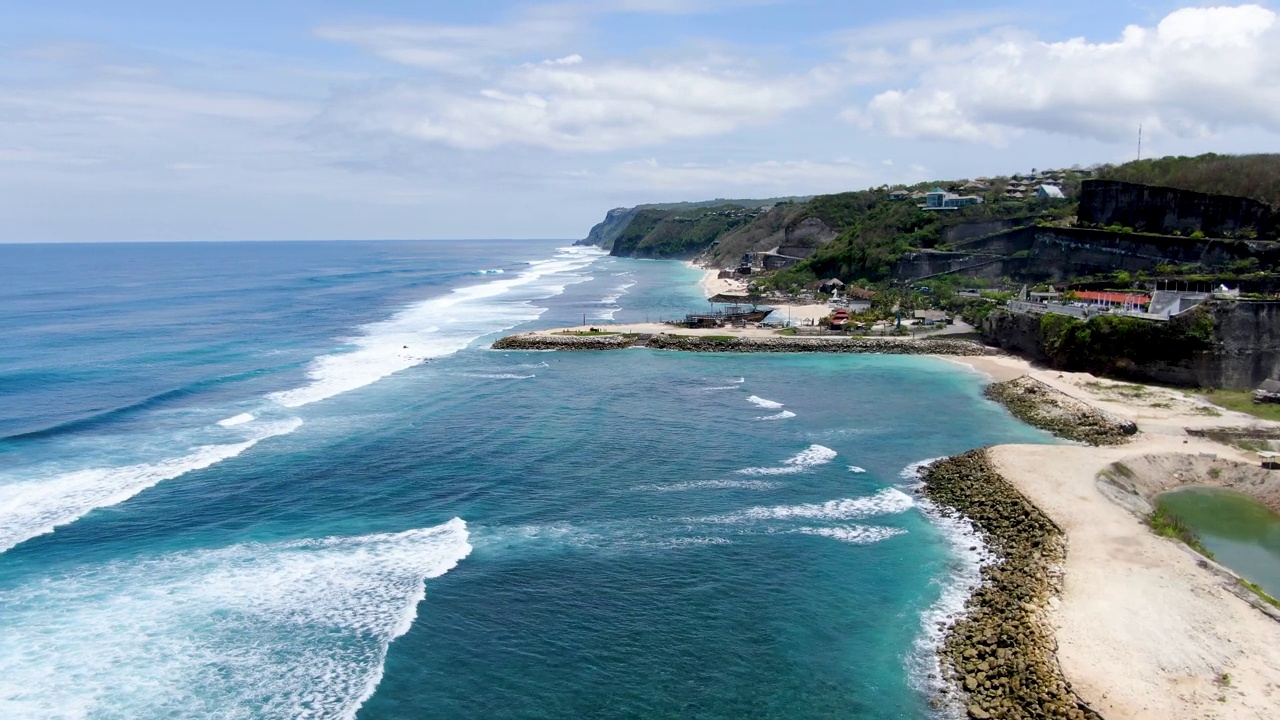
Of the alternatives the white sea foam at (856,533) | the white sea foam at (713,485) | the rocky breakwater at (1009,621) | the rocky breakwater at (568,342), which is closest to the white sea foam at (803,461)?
the white sea foam at (713,485)

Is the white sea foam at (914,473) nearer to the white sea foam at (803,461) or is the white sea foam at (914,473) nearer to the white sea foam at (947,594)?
the white sea foam at (947,594)

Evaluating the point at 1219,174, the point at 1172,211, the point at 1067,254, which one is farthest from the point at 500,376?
the point at 1219,174

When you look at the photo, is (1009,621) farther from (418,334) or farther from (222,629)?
(418,334)

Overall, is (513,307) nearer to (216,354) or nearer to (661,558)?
(216,354)

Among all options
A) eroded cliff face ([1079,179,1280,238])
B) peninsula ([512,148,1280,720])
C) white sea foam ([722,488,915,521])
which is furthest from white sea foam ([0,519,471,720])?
eroded cliff face ([1079,179,1280,238])

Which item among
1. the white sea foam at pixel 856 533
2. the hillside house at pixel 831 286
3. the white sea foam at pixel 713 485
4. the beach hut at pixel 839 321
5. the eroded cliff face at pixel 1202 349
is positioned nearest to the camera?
the white sea foam at pixel 856 533

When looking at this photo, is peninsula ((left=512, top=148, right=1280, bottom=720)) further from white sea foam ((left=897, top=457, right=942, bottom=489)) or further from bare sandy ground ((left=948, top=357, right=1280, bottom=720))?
white sea foam ((left=897, top=457, right=942, bottom=489))

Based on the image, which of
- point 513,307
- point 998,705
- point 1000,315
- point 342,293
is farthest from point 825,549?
point 342,293
